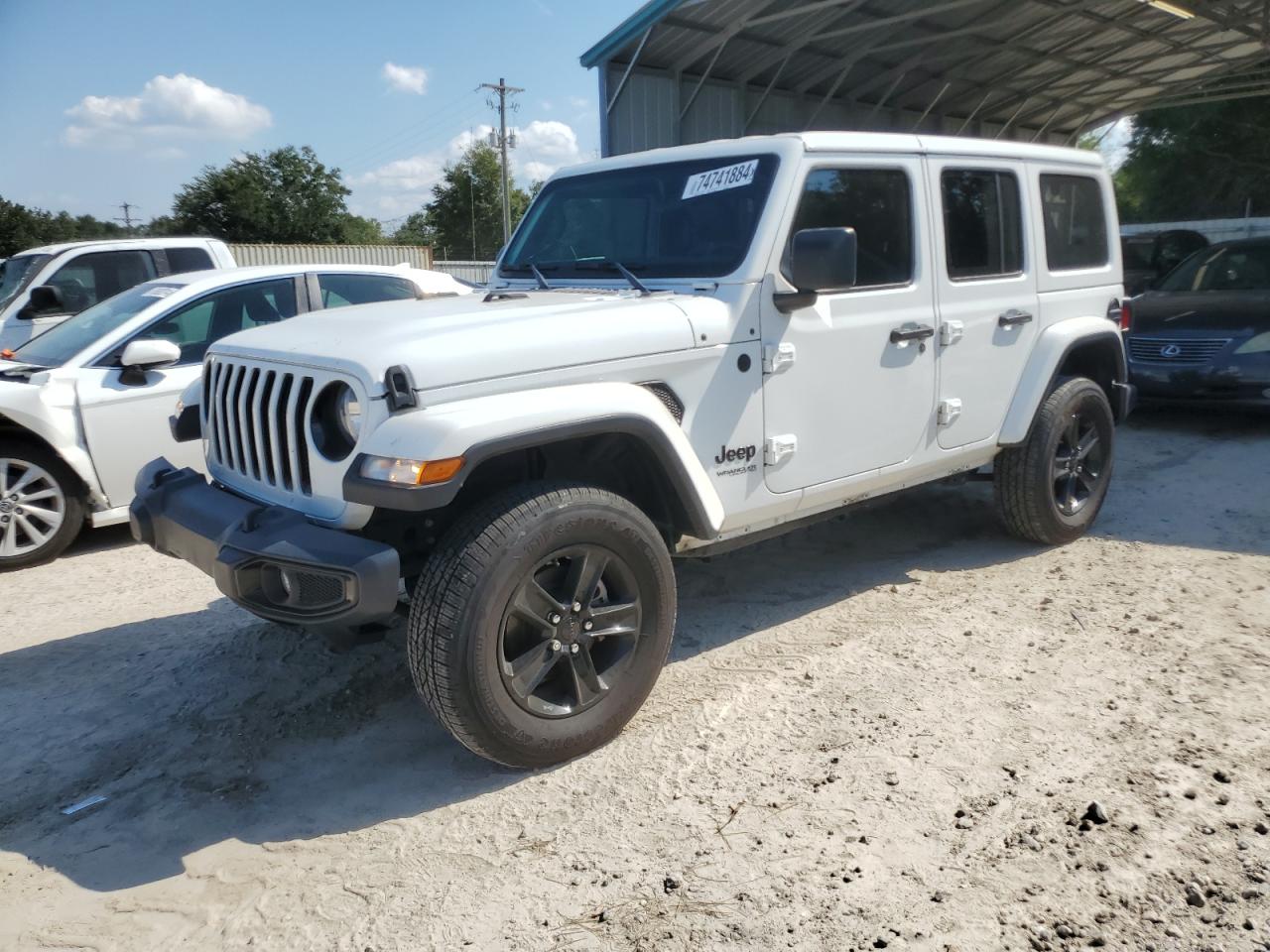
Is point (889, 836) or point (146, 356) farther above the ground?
point (146, 356)

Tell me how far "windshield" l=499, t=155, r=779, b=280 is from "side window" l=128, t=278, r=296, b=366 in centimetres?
247

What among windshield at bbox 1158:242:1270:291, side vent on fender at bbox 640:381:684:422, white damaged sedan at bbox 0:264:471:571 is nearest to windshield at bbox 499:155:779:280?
side vent on fender at bbox 640:381:684:422

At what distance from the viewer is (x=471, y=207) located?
203 feet

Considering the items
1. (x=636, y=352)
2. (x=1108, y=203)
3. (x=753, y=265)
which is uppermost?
(x=1108, y=203)

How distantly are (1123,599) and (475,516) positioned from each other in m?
3.21

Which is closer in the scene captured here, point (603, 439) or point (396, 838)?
point (396, 838)

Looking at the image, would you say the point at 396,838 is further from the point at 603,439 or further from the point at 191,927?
the point at 603,439

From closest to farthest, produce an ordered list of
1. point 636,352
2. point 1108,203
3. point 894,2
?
point 636,352
point 1108,203
point 894,2

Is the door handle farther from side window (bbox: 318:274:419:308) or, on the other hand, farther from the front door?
side window (bbox: 318:274:419:308)

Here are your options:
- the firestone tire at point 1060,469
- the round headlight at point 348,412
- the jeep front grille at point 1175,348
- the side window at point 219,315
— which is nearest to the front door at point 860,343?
the firestone tire at point 1060,469

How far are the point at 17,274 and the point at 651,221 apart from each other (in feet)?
28.9

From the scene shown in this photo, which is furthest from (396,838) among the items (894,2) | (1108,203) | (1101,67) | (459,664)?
(1101,67)

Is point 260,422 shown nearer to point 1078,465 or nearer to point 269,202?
point 1078,465

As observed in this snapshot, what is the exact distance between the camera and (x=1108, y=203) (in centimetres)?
551
